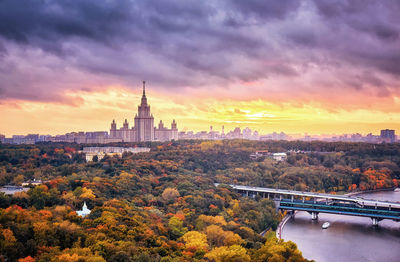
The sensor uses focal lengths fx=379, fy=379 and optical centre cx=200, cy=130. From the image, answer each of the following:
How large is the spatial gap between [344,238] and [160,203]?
1056 cm

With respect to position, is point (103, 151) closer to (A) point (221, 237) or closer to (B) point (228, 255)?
(A) point (221, 237)

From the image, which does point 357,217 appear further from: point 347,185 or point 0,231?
point 0,231

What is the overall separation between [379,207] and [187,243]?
15.9 m

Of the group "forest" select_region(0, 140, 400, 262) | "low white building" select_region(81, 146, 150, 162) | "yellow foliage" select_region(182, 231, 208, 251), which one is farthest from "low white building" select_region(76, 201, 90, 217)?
"low white building" select_region(81, 146, 150, 162)

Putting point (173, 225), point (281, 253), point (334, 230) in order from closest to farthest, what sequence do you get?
point (281, 253) → point (173, 225) → point (334, 230)

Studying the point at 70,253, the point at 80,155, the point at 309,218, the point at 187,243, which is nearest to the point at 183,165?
the point at 80,155

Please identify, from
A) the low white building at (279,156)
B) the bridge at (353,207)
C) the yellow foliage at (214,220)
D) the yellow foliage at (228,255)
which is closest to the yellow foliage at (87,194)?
the yellow foliage at (214,220)

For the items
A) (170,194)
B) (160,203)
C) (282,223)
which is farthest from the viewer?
(282,223)

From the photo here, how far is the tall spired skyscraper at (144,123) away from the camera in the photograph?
70.1m

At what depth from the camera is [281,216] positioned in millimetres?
25297

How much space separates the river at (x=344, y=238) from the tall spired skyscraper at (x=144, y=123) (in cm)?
4672

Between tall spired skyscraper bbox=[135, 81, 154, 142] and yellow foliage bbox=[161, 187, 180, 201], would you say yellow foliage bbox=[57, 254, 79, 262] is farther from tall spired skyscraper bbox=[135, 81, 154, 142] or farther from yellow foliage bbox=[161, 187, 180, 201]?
tall spired skyscraper bbox=[135, 81, 154, 142]

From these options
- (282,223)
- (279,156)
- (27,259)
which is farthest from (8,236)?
(279,156)

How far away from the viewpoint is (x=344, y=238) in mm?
20828
